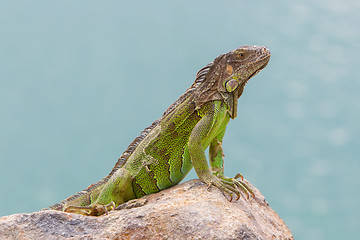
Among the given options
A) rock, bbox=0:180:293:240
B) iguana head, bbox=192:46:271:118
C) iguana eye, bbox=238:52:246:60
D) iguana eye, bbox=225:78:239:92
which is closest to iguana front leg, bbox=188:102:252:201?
iguana head, bbox=192:46:271:118

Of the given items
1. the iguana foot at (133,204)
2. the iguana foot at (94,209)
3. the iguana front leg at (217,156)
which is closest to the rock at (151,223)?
the iguana foot at (133,204)

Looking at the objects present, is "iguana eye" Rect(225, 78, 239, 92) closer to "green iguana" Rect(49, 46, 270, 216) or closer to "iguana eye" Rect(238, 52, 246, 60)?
"green iguana" Rect(49, 46, 270, 216)

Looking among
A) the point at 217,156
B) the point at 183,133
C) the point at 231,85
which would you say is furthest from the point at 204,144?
the point at 231,85

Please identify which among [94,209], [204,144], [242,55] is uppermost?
[242,55]

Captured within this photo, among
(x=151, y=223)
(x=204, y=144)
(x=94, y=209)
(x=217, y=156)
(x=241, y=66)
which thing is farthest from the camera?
(x=217, y=156)

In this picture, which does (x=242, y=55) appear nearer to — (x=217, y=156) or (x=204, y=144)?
(x=204, y=144)

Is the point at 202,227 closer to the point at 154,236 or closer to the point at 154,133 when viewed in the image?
the point at 154,236

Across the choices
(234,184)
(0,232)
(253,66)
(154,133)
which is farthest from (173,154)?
(0,232)

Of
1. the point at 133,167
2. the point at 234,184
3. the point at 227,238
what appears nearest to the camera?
the point at 227,238
